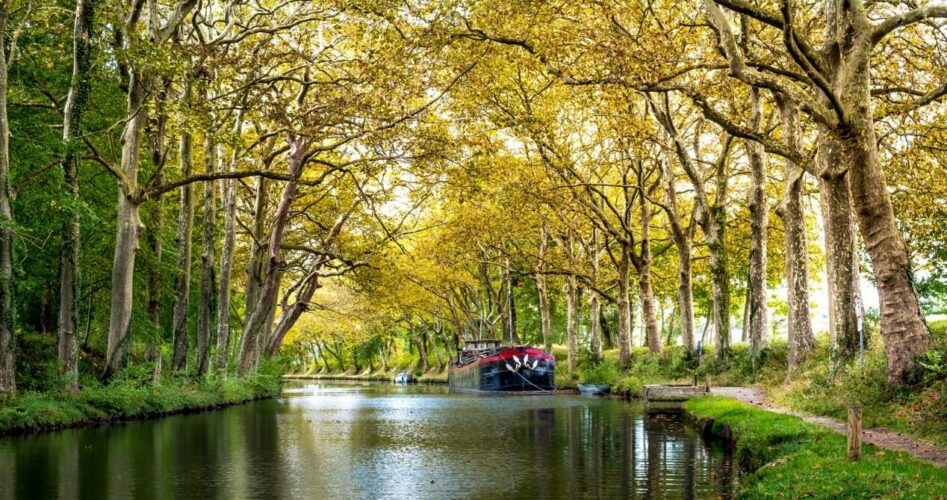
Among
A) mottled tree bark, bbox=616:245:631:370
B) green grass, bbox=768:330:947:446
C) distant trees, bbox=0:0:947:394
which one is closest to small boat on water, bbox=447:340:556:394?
distant trees, bbox=0:0:947:394

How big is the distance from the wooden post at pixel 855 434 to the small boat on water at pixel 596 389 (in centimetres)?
2581

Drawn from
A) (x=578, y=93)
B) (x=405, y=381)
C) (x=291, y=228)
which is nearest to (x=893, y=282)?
(x=578, y=93)

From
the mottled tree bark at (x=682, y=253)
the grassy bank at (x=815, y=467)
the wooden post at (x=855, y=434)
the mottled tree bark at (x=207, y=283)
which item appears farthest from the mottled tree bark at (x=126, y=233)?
the wooden post at (x=855, y=434)

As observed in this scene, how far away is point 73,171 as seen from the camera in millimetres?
19312

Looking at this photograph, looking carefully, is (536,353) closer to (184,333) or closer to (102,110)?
(184,333)

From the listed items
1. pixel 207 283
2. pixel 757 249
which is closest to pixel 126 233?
pixel 207 283

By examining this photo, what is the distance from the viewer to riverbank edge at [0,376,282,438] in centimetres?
1641

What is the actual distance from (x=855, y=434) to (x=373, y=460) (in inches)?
308

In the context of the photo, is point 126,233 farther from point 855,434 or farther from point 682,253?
point 682,253

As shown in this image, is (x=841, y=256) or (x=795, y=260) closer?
(x=841, y=256)

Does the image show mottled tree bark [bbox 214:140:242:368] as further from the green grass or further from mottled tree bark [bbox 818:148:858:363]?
mottled tree bark [bbox 818:148:858:363]

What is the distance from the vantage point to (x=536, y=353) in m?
40.3

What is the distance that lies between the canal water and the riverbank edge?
466mm

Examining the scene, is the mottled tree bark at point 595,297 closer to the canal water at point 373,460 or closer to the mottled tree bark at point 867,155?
the canal water at point 373,460
